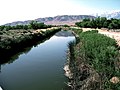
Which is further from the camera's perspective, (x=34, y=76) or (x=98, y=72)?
(x=34, y=76)

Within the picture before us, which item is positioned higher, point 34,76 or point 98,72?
point 98,72

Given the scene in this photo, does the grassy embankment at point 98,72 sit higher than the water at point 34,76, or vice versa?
the grassy embankment at point 98,72

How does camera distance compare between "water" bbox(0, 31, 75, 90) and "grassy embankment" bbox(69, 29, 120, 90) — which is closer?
"grassy embankment" bbox(69, 29, 120, 90)

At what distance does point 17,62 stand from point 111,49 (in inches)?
782

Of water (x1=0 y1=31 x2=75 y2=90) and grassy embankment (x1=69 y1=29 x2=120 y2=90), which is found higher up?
grassy embankment (x1=69 y1=29 x2=120 y2=90)

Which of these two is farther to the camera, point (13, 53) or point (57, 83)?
point (13, 53)

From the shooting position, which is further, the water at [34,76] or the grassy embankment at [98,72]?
the water at [34,76]

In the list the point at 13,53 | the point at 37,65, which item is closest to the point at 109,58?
the point at 37,65

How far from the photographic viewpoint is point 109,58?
2342 cm

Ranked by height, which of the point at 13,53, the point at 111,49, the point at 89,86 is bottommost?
the point at 13,53

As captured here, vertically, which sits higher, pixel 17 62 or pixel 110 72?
pixel 110 72

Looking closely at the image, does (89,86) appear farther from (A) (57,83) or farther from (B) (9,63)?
(B) (9,63)

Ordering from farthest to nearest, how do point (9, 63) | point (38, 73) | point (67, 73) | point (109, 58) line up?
point (9, 63)
point (38, 73)
point (67, 73)
point (109, 58)

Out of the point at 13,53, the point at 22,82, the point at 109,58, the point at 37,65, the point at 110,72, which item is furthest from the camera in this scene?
the point at 13,53
